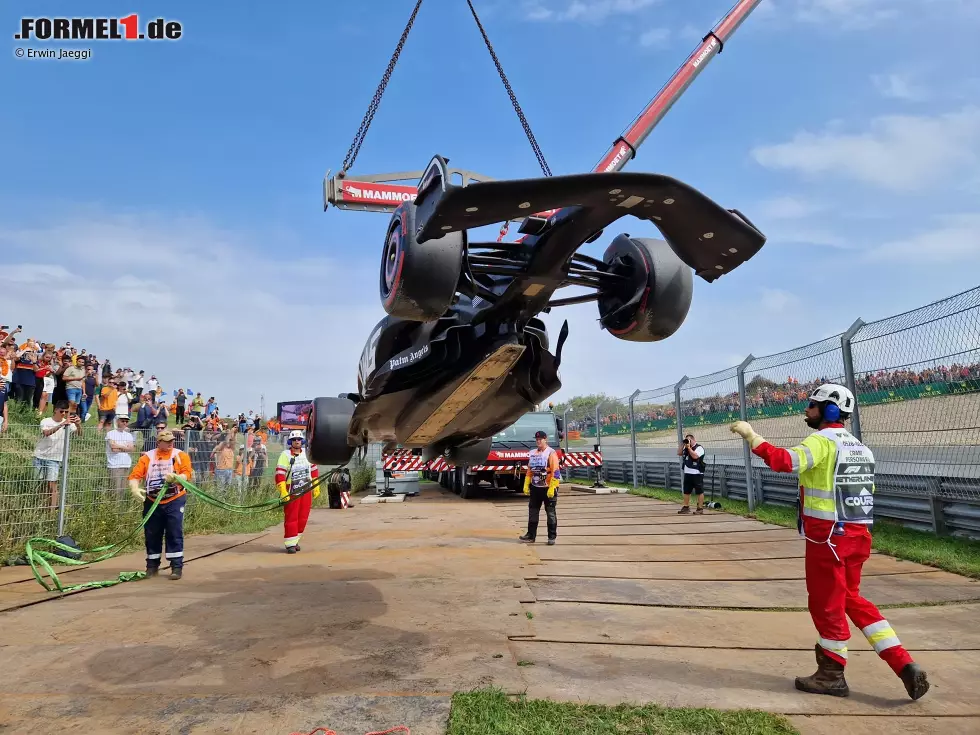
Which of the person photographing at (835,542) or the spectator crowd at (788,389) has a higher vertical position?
the spectator crowd at (788,389)

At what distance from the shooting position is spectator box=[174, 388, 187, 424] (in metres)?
19.3

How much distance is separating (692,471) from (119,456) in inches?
369

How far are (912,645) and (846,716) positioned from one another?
147 centimetres

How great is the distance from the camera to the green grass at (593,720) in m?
3.04

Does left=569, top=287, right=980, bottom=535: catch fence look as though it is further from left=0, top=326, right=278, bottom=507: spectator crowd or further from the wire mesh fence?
left=0, top=326, right=278, bottom=507: spectator crowd

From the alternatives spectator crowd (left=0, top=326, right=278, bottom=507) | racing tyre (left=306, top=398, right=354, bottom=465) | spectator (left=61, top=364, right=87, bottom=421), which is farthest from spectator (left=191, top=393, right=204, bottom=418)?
racing tyre (left=306, top=398, right=354, bottom=465)

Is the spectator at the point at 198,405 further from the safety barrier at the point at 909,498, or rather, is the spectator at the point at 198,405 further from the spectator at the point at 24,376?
the safety barrier at the point at 909,498

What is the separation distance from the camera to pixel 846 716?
329cm

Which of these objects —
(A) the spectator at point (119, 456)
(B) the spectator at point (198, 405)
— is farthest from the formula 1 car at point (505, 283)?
(B) the spectator at point (198, 405)

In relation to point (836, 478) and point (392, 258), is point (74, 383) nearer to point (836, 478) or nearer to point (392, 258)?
point (392, 258)

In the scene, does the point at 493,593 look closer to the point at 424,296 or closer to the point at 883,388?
the point at 424,296

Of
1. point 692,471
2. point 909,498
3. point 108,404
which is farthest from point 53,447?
point 909,498

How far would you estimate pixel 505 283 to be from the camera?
3668 millimetres

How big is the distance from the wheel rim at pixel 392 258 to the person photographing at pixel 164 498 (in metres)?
5.32
